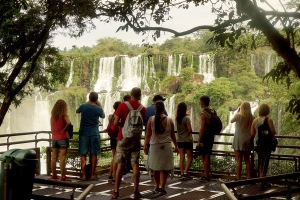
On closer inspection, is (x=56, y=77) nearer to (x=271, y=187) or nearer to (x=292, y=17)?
(x=271, y=187)

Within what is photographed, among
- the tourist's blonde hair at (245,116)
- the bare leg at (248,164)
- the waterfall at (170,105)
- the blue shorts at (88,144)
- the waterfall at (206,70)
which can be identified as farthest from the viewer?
the waterfall at (206,70)

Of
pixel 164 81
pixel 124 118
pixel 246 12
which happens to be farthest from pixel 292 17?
pixel 164 81

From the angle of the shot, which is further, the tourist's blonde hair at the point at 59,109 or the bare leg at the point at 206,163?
the bare leg at the point at 206,163

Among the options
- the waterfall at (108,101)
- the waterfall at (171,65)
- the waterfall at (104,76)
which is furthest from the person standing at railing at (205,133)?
the waterfall at (104,76)

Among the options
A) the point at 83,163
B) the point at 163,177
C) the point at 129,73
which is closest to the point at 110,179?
the point at 83,163

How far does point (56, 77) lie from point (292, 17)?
11.0m

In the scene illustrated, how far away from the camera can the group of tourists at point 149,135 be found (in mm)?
7078

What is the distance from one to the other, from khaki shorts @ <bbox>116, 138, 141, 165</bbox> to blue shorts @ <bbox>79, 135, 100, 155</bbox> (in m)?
1.69

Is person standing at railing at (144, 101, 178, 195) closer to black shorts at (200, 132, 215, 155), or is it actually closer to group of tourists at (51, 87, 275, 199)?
group of tourists at (51, 87, 275, 199)

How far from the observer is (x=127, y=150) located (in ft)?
23.2

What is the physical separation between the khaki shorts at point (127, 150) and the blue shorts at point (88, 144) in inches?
66.4

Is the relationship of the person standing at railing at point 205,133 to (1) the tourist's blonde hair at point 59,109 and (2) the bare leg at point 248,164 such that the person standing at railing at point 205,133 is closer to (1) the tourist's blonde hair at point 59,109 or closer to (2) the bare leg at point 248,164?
(2) the bare leg at point 248,164

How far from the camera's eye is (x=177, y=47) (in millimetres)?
68562

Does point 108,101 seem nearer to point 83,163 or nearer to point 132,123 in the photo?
point 83,163
